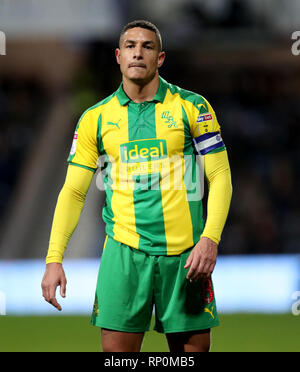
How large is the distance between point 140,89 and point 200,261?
855 mm

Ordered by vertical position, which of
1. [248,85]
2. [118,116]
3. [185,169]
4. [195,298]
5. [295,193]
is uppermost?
[248,85]

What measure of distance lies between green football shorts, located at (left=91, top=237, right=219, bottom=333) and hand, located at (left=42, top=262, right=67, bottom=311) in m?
0.19

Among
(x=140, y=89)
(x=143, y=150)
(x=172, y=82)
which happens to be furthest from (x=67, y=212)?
(x=172, y=82)

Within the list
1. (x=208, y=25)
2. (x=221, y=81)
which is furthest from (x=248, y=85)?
(x=208, y=25)

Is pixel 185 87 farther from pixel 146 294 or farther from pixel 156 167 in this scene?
pixel 146 294

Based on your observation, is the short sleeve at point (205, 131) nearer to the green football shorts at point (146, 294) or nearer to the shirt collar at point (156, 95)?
the shirt collar at point (156, 95)

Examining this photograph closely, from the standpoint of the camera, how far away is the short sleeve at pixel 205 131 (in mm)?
3389

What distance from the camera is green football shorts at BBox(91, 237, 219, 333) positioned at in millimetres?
3348

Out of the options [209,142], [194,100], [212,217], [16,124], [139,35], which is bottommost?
[212,217]

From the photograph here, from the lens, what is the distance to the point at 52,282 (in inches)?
131

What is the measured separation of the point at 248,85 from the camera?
41.9 feet

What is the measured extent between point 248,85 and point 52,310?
6.21 metres

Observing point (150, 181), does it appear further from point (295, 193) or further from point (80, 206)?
point (295, 193)

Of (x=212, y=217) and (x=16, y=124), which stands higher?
(x=16, y=124)
